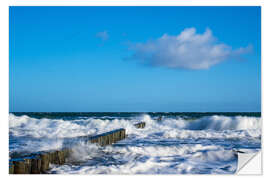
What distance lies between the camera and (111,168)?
4.07 meters

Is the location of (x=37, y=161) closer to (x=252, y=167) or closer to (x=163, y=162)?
(x=163, y=162)

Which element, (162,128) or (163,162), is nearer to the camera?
(163,162)

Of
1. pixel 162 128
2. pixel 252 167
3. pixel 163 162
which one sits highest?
pixel 252 167

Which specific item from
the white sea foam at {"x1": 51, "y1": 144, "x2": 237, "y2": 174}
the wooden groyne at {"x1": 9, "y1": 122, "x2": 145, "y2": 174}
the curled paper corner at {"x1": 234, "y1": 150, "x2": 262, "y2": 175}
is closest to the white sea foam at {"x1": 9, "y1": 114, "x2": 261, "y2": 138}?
the white sea foam at {"x1": 51, "y1": 144, "x2": 237, "y2": 174}

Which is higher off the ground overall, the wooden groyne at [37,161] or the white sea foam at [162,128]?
the wooden groyne at [37,161]

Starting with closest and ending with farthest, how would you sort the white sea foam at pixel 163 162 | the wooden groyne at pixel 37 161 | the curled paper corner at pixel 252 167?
the wooden groyne at pixel 37 161
the curled paper corner at pixel 252 167
the white sea foam at pixel 163 162

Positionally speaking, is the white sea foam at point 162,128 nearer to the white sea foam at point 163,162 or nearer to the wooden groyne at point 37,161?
the white sea foam at point 163,162

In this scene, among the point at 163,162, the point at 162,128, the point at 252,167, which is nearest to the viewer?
the point at 252,167

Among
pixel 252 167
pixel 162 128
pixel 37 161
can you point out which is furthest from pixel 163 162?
pixel 162 128

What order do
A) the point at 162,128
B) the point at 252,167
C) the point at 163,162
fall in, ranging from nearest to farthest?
1. the point at 252,167
2. the point at 163,162
3. the point at 162,128

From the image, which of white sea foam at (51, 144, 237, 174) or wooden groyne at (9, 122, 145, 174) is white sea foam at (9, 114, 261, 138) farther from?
wooden groyne at (9, 122, 145, 174)

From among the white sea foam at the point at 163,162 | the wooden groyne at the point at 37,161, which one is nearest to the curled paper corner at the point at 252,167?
the white sea foam at the point at 163,162

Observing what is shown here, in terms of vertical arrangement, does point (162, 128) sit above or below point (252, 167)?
below
